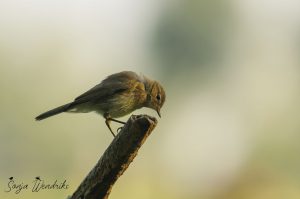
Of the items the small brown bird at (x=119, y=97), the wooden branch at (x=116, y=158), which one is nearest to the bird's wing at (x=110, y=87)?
the small brown bird at (x=119, y=97)

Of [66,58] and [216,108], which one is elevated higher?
[66,58]

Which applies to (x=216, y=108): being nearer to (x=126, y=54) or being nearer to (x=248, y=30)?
(x=126, y=54)

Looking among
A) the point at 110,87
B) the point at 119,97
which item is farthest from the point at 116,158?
the point at 110,87

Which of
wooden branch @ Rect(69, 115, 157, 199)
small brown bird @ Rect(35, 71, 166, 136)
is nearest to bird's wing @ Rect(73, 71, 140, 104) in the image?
small brown bird @ Rect(35, 71, 166, 136)

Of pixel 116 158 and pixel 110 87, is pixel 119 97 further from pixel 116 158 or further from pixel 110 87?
pixel 116 158

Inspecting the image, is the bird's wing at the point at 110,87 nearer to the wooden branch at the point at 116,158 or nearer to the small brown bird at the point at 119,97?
the small brown bird at the point at 119,97

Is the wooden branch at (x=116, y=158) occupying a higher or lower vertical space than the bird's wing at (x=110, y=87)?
higher

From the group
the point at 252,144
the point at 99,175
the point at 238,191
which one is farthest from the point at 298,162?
the point at 99,175
